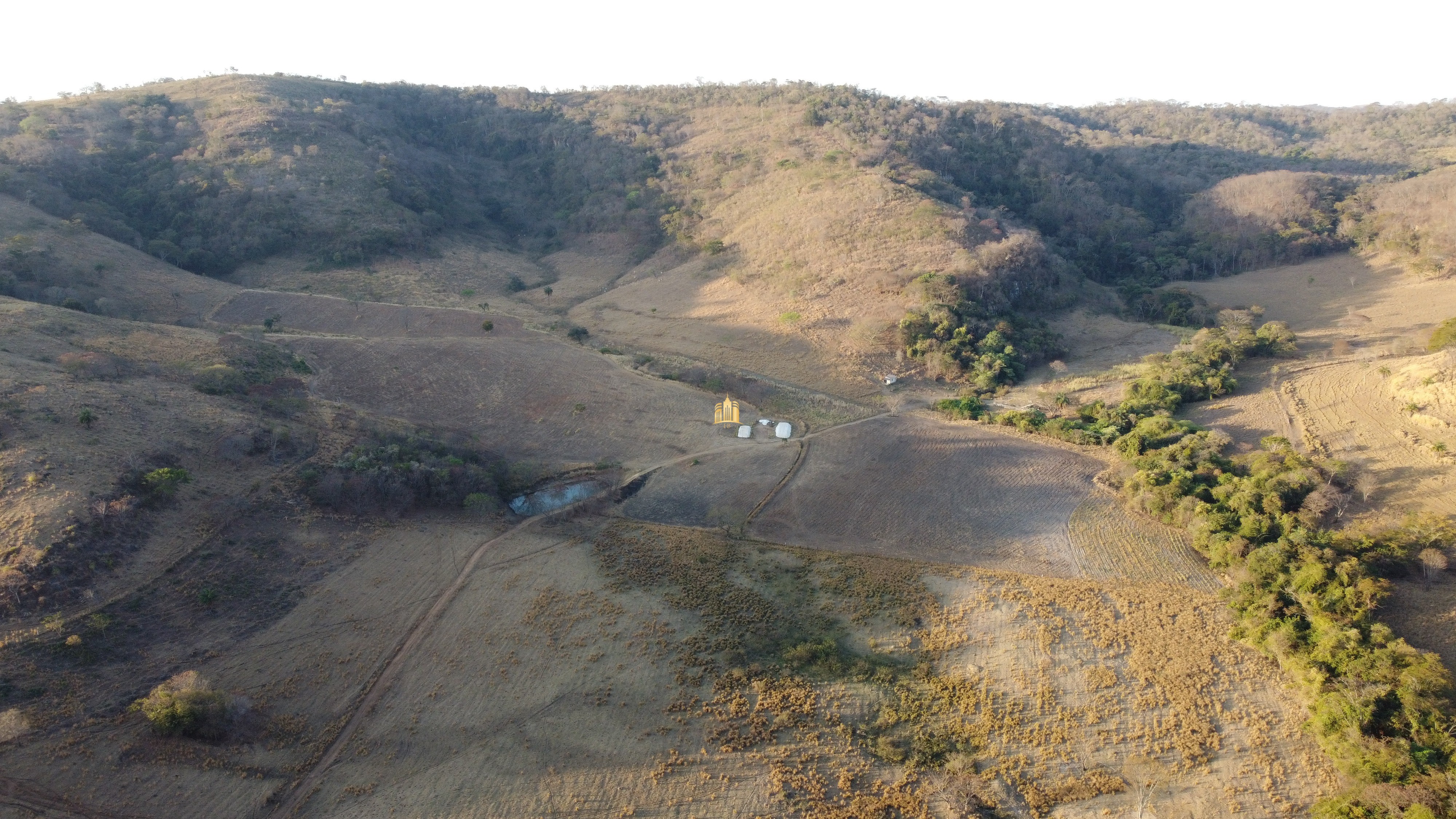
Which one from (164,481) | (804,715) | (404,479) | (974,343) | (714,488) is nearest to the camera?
(804,715)

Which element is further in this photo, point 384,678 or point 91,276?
point 91,276

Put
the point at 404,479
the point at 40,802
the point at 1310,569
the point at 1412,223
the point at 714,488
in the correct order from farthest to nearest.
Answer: the point at 1412,223
the point at 714,488
the point at 404,479
the point at 1310,569
the point at 40,802

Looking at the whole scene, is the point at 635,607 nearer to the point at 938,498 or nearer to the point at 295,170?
the point at 938,498

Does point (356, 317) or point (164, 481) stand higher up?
point (356, 317)

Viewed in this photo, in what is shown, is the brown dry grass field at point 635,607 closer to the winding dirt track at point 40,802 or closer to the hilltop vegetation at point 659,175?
the winding dirt track at point 40,802

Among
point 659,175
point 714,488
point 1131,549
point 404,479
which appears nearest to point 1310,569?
point 1131,549

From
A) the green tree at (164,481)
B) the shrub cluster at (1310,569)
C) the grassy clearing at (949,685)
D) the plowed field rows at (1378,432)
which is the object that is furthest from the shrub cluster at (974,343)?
the green tree at (164,481)
